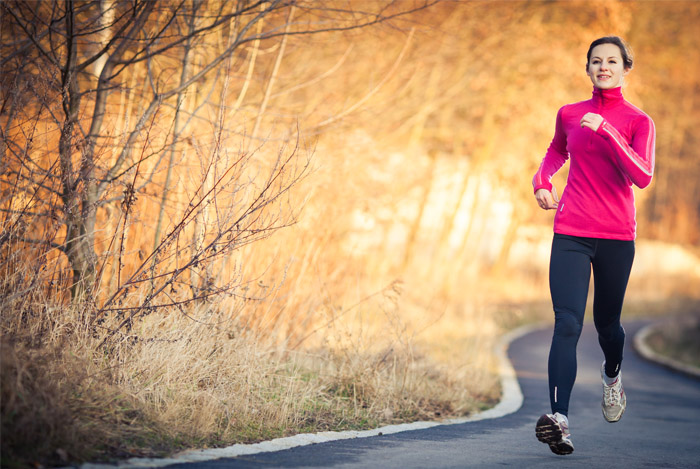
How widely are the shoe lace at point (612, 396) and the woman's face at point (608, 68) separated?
200cm

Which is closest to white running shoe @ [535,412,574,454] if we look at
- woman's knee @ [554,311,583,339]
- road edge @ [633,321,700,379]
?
woman's knee @ [554,311,583,339]

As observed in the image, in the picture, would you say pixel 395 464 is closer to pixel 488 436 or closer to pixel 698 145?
pixel 488 436

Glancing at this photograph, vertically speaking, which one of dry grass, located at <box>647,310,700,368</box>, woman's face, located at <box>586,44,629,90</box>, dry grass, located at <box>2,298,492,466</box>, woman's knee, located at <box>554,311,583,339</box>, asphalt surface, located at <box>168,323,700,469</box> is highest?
woman's face, located at <box>586,44,629,90</box>

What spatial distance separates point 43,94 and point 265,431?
277 centimetres

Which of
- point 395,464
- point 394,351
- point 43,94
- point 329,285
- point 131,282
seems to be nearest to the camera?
point 395,464

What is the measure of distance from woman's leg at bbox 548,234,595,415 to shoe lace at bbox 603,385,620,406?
2.71 ft

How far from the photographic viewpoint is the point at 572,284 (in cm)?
496

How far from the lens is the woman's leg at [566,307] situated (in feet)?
16.1

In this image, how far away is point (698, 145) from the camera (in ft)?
142

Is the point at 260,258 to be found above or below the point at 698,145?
below

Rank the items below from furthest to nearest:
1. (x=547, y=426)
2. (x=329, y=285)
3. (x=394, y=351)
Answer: (x=329, y=285) → (x=394, y=351) → (x=547, y=426)

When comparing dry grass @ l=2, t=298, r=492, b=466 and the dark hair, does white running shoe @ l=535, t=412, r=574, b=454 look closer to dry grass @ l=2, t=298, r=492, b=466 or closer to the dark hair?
dry grass @ l=2, t=298, r=492, b=466

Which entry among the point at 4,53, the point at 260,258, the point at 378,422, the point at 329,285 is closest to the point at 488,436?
the point at 378,422

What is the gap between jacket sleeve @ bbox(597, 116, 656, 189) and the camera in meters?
4.66
